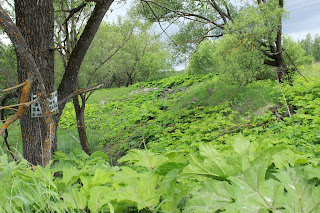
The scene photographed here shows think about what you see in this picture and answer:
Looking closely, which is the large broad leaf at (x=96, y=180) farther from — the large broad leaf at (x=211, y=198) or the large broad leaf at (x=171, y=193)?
the large broad leaf at (x=211, y=198)

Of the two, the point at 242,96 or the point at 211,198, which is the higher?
the point at 211,198

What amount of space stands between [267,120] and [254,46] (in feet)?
7.16

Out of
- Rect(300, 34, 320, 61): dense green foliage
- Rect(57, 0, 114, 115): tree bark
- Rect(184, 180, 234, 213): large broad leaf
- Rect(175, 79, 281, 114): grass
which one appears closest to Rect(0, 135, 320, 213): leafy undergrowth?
Rect(184, 180, 234, 213): large broad leaf

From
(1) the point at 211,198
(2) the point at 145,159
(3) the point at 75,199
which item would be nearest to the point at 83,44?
(2) the point at 145,159

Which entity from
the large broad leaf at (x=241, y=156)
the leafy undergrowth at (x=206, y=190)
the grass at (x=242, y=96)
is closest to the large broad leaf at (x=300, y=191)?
the leafy undergrowth at (x=206, y=190)

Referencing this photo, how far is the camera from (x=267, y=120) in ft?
15.5

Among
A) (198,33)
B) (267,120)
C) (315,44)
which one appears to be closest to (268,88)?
(267,120)

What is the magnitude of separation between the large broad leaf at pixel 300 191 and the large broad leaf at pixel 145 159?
19.4 inches

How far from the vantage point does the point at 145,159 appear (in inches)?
40.6

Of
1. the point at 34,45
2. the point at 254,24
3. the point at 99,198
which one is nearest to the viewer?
the point at 99,198

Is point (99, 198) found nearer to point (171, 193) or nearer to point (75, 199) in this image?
point (75, 199)

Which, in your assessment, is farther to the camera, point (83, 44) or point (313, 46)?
point (313, 46)

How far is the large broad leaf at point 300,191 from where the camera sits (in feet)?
2.03

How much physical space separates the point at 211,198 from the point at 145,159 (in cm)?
42
